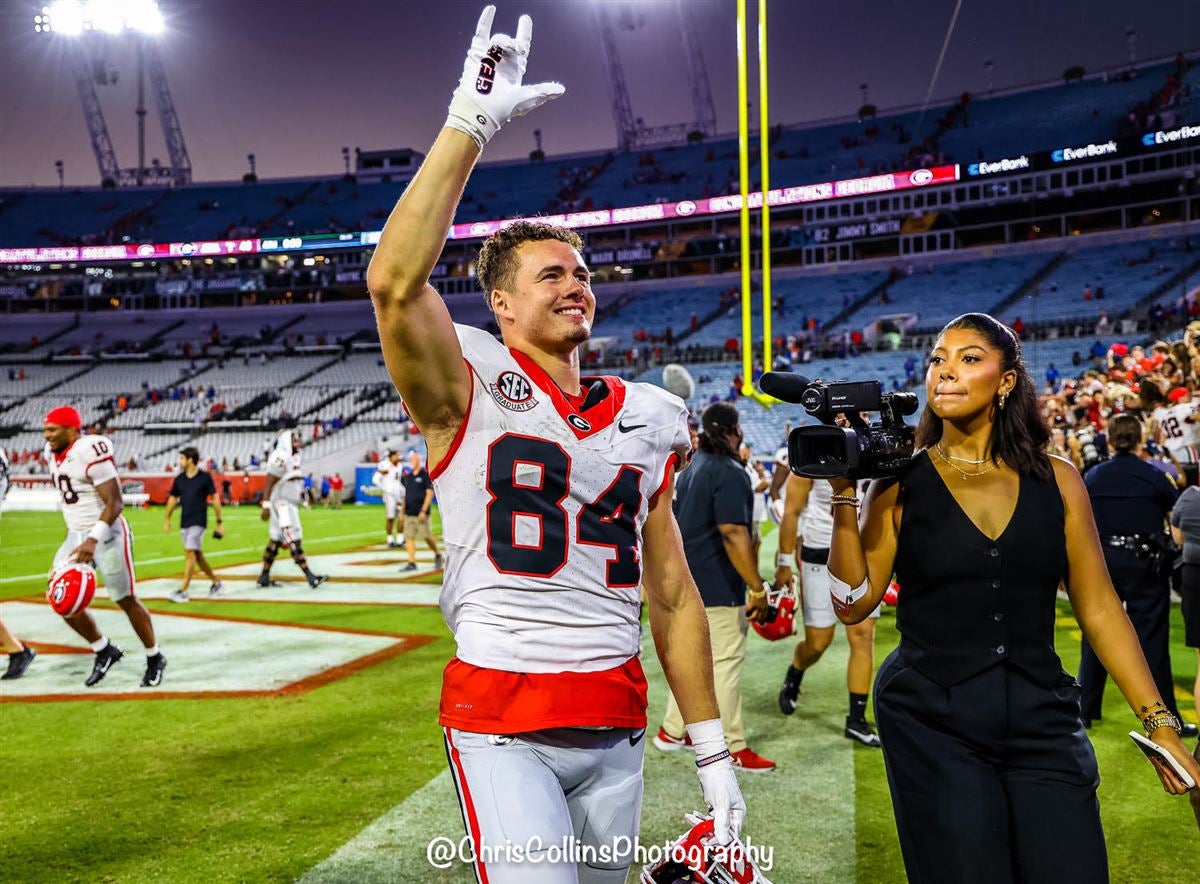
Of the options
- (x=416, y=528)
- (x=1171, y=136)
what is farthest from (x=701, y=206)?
(x=416, y=528)

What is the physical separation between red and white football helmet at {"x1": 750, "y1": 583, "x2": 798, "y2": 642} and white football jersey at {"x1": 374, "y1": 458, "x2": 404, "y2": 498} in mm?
12484

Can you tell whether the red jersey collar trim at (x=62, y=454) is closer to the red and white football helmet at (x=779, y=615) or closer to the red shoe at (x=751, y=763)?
the red and white football helmet at (x=779, y=615)

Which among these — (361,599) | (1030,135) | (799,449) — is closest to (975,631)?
(799,449)

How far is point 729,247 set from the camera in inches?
1827

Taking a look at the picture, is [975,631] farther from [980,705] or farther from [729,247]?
[729,247]

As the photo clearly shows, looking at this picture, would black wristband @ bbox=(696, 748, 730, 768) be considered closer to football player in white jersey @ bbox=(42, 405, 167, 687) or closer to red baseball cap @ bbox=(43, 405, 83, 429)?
football player in white jersey @ bbox=(42, 405, 167, 687)

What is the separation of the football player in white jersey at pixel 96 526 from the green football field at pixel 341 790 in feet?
1.61

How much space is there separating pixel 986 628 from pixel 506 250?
64.0 inches

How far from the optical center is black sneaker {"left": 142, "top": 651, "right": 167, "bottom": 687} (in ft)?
23.3

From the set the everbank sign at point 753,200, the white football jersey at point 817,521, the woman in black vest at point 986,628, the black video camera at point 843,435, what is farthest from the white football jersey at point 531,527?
the everbank sign at point 753,200

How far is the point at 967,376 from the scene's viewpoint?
277 centimetres

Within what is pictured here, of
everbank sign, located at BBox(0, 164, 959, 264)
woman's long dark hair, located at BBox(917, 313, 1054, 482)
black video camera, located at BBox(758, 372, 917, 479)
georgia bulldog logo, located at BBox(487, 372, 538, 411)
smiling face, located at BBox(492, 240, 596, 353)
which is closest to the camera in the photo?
georgia bulldog logo, located at BBox(487, 372, 538, 411)

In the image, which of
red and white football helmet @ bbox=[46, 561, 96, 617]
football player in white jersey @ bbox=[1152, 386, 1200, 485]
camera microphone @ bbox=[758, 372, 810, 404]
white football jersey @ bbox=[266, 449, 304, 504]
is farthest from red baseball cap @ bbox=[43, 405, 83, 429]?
football player in white jersey @ bbox=[1152, 386, 1200, 485]

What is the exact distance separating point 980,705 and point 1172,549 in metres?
4.19
